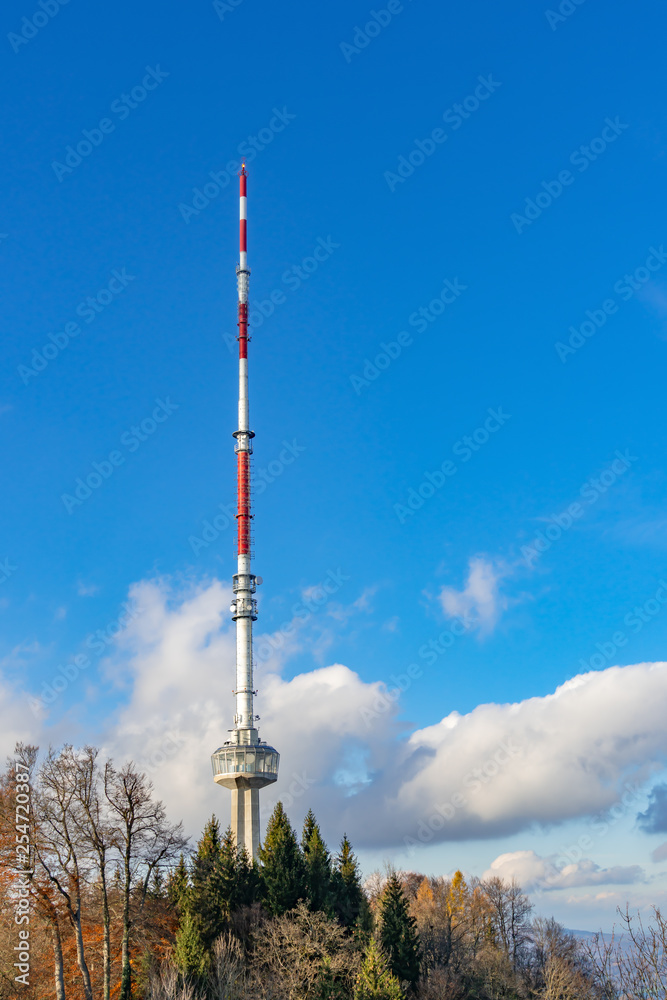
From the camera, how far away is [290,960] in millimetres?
50125

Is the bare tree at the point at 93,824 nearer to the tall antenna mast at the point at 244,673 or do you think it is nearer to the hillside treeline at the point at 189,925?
the hillside treeline at the point at 189,925

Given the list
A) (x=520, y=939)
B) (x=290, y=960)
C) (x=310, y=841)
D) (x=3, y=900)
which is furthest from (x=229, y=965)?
(x=520, y=939)

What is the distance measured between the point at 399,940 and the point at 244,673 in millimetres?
38510

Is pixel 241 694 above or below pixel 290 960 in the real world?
above

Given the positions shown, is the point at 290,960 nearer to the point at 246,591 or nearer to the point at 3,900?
the point at 3,900

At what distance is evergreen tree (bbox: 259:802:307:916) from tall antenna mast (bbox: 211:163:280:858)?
65.5 ft

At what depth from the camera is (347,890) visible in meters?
70.1

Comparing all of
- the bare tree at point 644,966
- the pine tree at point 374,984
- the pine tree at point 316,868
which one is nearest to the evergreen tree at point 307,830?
the pine tree at point 316,868

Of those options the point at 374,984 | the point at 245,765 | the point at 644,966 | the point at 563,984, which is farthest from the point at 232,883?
the point at 644,966

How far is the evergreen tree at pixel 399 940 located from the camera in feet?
190

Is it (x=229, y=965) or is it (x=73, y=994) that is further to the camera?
(x=73, y=994)

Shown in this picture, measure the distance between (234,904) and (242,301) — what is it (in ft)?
208

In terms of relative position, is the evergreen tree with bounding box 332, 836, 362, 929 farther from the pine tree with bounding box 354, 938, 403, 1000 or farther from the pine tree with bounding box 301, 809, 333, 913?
the pine tree with bounding box 354, 938, 403, 1000

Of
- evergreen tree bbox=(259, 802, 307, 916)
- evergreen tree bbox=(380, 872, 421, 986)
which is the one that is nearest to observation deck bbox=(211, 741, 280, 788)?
evergreen tree bbox=(259, 802, 307, 916)
